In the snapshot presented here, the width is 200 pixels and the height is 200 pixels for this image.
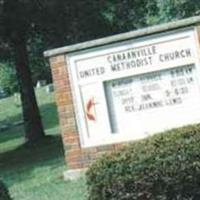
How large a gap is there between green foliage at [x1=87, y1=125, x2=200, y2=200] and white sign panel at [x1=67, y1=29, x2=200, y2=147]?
12.1 feet

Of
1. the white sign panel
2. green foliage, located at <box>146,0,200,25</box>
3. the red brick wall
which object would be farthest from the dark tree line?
green foliage, located at <box>146,0,200,25</box>

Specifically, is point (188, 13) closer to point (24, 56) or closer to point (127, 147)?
point (24, 56)

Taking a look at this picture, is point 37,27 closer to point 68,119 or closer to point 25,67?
point 25,67

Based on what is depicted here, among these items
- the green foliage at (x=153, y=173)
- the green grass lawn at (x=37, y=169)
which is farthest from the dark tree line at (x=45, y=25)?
the green foliage at (x=153, y=173)

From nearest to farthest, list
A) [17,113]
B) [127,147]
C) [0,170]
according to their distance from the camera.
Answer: [127,147], [0,170], [17,113]

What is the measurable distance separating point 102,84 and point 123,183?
459 cm

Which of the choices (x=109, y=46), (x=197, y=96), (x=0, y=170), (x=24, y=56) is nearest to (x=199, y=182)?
(x=197, y=96)

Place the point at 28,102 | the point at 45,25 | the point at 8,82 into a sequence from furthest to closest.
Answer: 1. the point at 8,82
2. the point at 28,102
3. the point at 45,25

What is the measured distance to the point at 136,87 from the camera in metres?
13.4

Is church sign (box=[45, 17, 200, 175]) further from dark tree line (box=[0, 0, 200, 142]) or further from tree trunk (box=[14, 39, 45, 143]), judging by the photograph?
tree trunk (box=[14, 39, 45, 143])

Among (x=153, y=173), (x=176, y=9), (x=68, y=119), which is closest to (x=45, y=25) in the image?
(x=68, y=119)

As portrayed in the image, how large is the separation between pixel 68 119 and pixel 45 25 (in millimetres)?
10086

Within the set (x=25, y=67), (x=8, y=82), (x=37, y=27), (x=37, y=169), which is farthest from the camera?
(x=8, y=82)

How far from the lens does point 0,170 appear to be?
19.5m
